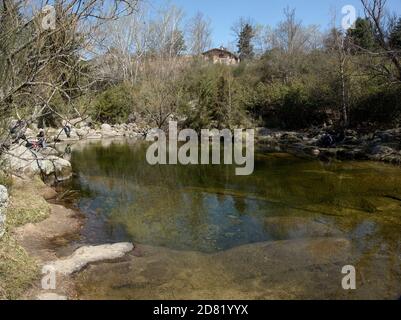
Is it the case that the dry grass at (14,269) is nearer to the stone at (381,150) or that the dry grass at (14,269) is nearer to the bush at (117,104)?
the stone at (381,150)

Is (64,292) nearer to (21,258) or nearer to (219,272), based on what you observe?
(21,258)

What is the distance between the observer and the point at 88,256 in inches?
284

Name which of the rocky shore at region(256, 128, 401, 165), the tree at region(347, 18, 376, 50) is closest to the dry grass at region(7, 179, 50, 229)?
the rocky shore at region(256, 128, 401, 165)

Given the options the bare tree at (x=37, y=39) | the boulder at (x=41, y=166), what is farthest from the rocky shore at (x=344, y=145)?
the bare tree at (x=37, y=39)

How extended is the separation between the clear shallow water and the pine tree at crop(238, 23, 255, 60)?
43087mm

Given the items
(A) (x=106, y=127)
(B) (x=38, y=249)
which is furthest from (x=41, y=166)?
(A) (x=106, y=127)

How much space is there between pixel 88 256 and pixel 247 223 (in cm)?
374

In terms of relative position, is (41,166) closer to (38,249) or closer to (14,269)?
(38,249)

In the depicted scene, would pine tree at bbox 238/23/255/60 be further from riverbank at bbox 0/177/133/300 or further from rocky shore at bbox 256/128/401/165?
riverbank at bbox 0/177/133/300

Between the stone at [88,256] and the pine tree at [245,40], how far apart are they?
52.2 m

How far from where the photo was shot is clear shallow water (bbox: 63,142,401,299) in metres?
6.44

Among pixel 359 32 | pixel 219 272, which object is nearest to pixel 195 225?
pixel 219 272

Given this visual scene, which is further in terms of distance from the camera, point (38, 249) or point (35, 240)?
point (35, 240)

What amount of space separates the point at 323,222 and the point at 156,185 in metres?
6.09
